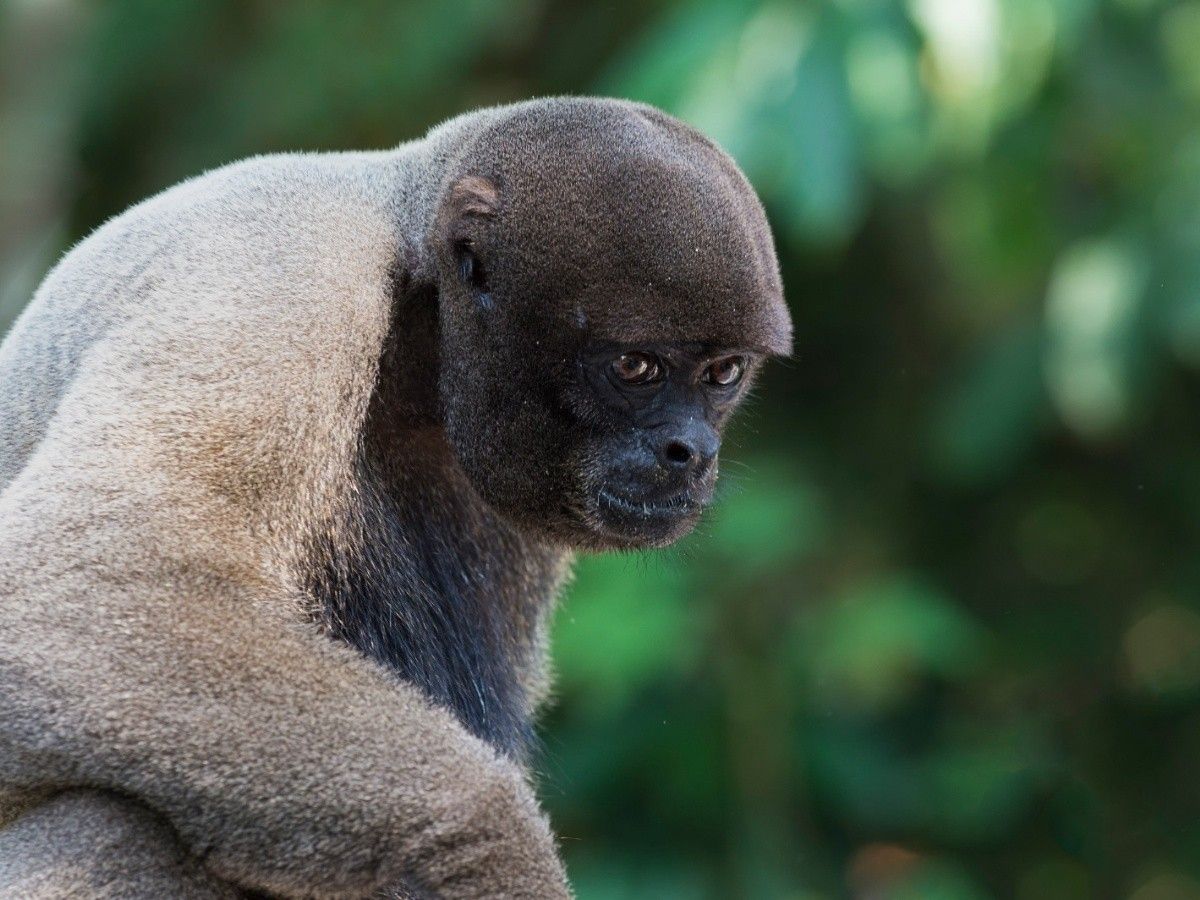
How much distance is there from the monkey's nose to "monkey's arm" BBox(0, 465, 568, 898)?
2.90ft

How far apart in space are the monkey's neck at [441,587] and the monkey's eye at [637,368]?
1.68 feet

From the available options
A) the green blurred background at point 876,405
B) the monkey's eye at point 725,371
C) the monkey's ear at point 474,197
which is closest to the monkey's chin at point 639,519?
the monkey's eye at point 725,371

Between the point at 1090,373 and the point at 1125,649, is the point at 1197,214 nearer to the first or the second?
the point at 1090,373

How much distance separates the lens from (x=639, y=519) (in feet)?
11.9

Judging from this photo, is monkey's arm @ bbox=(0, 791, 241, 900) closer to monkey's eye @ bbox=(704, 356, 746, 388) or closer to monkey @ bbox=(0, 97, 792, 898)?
monkey @ bbox=(0, 97, 792, 898)

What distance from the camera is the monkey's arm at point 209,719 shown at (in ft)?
9.12

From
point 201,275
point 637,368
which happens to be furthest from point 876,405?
point 201,275

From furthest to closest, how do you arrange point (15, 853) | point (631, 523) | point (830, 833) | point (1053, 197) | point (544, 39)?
point (544, 39) → point (830, 833) → point (1053, 197) → point (631, 523) → point (15, 853)

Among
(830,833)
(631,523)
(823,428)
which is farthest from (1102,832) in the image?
(631,523)

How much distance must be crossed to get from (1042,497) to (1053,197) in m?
1.94

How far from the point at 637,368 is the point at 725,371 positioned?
10.0 inches

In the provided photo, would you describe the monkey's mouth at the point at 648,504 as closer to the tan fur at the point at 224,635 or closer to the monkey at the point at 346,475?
the monkey at the point at 346,475

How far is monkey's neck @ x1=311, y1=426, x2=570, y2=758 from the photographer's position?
3.45 meters

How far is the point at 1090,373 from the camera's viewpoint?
6.67m
